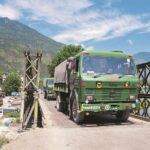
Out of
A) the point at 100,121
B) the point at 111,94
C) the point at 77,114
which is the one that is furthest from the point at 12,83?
the point at 111,94

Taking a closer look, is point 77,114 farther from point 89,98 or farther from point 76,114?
point 89,98

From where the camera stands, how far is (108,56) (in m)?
15.3

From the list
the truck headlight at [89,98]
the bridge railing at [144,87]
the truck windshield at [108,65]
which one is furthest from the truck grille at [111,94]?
the bridge railing at [144,87]

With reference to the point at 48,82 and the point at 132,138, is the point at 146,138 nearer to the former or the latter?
the point at 132,138

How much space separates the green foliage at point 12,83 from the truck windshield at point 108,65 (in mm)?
86647

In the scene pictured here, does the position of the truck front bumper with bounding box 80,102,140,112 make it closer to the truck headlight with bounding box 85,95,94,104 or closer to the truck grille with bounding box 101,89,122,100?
the truck headlight with bounding box 85,95,94,104

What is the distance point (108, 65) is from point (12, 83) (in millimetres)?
88980

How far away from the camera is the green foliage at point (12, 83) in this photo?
10062 centimetres

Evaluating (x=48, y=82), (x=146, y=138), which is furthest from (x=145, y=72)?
(x=48, y=82)

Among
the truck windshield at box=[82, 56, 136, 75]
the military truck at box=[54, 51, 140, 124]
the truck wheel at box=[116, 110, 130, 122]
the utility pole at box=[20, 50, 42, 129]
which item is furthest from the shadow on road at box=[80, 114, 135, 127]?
the utility pole at box=[20, 50, 42, 129]

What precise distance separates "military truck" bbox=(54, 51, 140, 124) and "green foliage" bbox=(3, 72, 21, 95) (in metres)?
86.5

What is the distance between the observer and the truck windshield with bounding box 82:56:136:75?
48.7ft

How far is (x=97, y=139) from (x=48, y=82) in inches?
1119

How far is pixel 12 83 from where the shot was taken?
102000 mm
